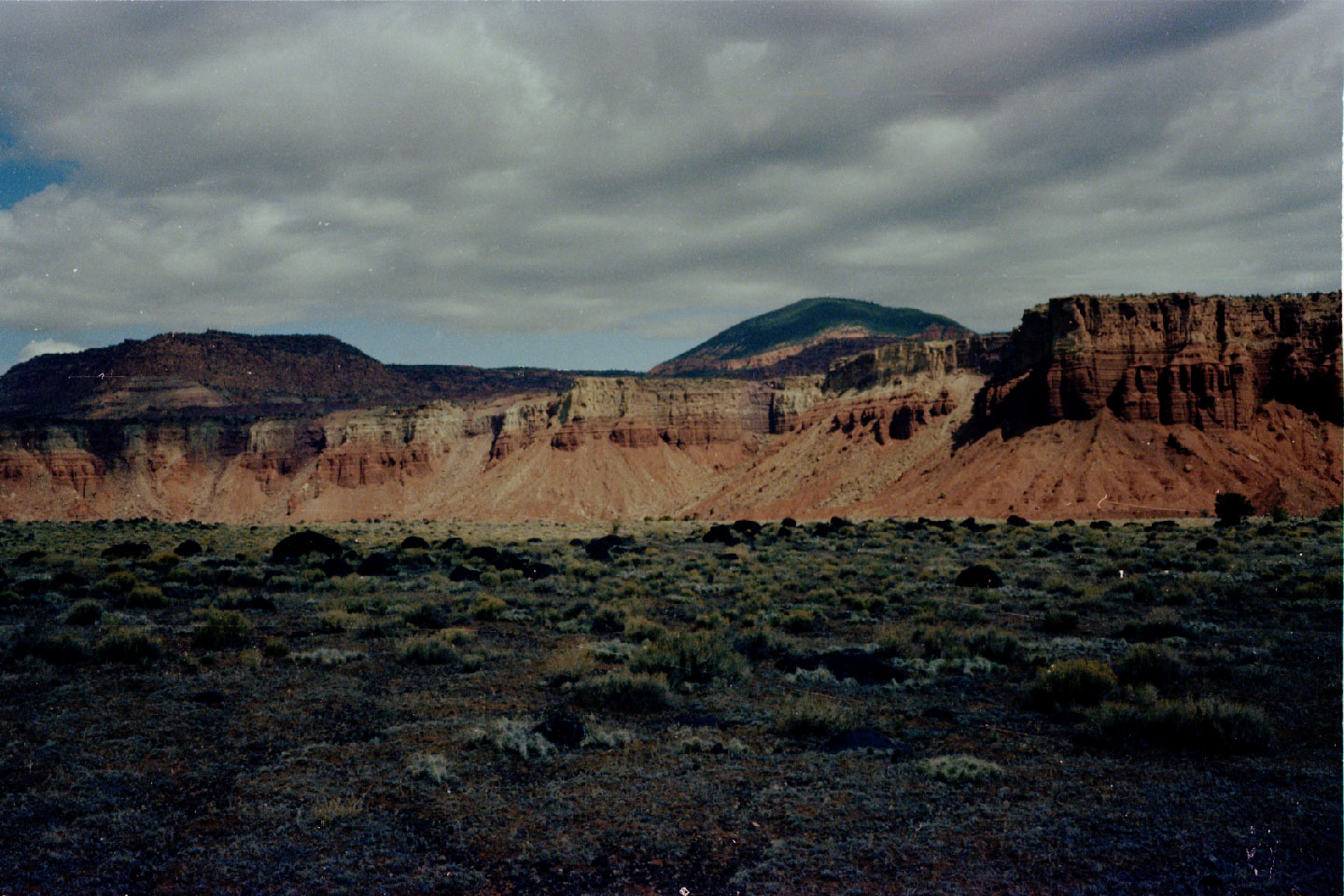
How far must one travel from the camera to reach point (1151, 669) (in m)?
11.0

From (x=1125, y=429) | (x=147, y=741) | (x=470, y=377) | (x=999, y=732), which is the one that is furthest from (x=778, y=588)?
(x=470, y=377)

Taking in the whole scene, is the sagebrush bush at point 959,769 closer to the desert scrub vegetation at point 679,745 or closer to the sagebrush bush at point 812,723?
the desert scrub vegetation at point 679,745

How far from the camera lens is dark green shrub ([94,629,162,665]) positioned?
11.8m

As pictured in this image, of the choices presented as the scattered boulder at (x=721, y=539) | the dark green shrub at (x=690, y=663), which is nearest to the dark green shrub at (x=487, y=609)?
the dark green shrub at (x=690, y=663)

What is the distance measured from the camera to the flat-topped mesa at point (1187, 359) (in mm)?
62031

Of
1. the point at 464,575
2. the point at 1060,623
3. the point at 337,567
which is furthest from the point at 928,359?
the point at 1060,623

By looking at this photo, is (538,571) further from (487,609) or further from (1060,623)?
(1060,623)

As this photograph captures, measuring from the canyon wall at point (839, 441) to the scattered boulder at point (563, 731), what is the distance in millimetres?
53577

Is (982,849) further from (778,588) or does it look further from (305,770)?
(778,588)

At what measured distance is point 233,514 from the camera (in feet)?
333

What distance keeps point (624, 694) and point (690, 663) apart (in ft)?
5.80

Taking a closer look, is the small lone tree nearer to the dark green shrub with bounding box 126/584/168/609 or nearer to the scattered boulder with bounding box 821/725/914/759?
the scattered boulder with bounding box 821/725/914/759

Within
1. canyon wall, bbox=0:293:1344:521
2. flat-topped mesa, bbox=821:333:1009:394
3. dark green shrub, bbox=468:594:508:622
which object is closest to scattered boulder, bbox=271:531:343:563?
dark green shrub, bbox=468:594:508:622

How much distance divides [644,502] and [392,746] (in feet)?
276
